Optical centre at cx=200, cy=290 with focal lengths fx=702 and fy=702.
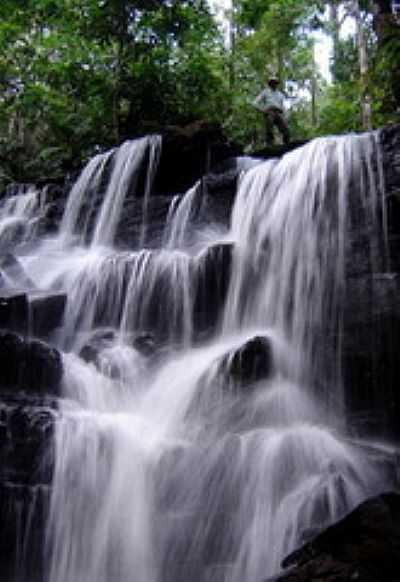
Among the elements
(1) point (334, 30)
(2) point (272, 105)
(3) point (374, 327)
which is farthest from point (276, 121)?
(1) point (334, 30)

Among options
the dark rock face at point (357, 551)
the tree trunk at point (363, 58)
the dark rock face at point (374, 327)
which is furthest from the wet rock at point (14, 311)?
the tree trunk at point (363, 58)

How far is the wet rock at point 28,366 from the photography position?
7.57 m

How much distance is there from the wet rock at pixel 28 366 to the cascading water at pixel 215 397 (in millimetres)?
255

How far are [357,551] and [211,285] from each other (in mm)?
5667

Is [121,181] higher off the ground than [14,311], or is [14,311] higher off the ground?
[121,181]

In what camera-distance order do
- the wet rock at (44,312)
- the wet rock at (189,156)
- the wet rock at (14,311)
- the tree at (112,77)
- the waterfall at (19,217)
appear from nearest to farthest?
the wet rock at (14,311) → the wet rock at (44,312) → the wet rock at (189,156) → the waterfall at (19,217) → the tree at (112,77)

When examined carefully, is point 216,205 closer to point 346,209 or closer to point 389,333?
point 346,209

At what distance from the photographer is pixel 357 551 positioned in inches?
170

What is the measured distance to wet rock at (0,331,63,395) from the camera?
24.8 ft

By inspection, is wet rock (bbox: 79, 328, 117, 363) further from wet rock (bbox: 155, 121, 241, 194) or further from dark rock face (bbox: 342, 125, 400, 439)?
wet rock (bbox: 155, 121, 241, 194)

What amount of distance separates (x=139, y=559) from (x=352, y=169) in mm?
5530

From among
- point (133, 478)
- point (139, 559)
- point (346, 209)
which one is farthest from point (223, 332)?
point (139, 559)

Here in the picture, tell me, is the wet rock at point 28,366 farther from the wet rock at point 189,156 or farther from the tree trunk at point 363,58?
the tree trunk at point 363,58

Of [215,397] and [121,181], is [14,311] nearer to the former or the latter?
[215,397]
